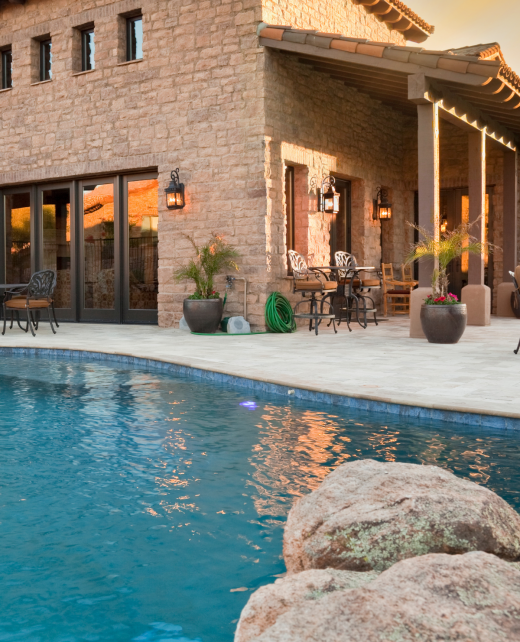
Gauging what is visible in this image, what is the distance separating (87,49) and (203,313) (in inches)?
202

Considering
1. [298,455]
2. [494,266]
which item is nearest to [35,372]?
[298,455]

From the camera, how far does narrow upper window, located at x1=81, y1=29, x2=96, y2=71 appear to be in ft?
35.4

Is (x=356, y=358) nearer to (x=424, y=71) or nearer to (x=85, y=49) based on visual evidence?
(x=424, y=71)

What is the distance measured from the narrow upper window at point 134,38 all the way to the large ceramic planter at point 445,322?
6125 millimetres

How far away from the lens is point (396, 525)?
1722 millimetres

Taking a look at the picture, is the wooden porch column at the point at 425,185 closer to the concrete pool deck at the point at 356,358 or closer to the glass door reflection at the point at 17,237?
the concrete pool deck at the point at 356,358

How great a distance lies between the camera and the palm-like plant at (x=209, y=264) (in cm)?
902

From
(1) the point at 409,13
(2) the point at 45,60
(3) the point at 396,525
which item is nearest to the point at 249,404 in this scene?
(3) the point at 396,525

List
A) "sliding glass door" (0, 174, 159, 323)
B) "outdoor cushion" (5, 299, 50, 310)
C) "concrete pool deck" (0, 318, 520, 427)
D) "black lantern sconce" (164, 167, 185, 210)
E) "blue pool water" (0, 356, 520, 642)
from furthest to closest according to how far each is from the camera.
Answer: "sliding glass door" (0, 174, 159, 323), "black lantern sconce" (164, 167, 185, 210), "outdoor cushion" (5, 299, 50, 310), "concrete pool deck" (0, 318, 520, 427), "blue pool water" (0, 356, 520, 642)

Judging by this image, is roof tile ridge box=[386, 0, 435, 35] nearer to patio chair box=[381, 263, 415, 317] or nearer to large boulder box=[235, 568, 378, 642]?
patio chair box=[381, 263, 415, 317]

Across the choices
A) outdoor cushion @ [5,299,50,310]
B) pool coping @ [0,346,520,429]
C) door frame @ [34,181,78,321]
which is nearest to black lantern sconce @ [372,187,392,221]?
door frame @ [34,181,78,321]

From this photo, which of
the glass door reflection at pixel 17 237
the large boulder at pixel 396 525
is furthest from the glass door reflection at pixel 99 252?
the large boulder at pixel 396 525

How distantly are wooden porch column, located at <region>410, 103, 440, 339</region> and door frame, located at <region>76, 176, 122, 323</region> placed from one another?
4876 mm

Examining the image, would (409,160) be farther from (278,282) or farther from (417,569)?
(417,569)
